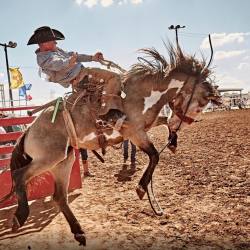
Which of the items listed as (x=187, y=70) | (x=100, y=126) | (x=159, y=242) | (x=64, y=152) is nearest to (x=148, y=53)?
(x=187, y=70)

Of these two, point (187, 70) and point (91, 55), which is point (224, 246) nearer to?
point (187, 70)

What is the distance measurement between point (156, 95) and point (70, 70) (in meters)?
1.24

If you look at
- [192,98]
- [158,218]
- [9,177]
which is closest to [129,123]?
[192,98]

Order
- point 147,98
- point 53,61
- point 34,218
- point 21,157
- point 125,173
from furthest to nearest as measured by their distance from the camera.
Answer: point 125,173, point 34,218, point 21,157, point 53,61, point 147,98

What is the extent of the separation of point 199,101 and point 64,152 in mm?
1948

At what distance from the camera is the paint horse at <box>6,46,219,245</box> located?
174 inches

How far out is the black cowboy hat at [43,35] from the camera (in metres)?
4.71

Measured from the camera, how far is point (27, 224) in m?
5.27

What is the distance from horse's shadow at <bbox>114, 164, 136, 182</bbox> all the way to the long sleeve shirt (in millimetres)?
3349

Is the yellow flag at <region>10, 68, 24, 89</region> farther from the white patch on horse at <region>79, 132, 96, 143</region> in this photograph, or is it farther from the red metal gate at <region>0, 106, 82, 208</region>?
the white patch on horse at <region>79, 132, 96, 143</region>

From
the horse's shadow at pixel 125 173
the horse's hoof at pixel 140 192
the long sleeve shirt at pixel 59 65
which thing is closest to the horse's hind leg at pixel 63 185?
the horse's hoof at pixel 140 192

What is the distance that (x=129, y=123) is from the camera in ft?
14.4

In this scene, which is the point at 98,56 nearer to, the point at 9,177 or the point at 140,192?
the point at 140,192

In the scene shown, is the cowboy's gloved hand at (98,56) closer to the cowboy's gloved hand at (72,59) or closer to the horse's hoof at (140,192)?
the cowboy's gloved hand at (72,59)
